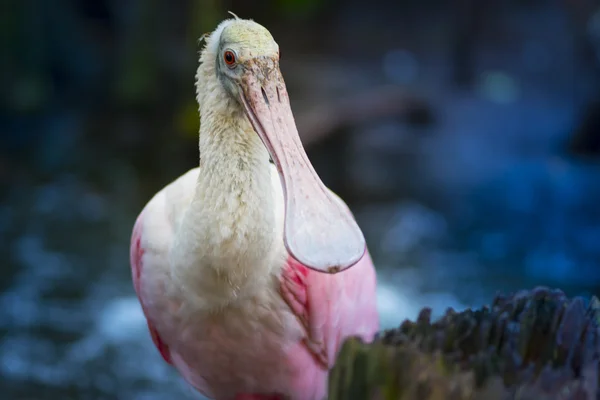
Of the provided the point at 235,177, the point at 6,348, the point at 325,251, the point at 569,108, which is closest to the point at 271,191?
the point at 235,177

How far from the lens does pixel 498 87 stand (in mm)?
10102

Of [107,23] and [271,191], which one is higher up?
[107,23]

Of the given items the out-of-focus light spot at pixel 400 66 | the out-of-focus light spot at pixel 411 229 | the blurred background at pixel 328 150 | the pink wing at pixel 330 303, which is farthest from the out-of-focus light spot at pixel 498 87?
the pink wing at pixel 330 303

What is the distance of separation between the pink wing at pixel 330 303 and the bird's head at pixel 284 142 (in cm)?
44

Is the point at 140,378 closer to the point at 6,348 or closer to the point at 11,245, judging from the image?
the point at 6,348

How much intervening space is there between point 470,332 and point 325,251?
1.79ft

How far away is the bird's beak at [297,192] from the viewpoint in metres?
1.83

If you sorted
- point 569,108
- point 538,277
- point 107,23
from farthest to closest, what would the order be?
point 107,23, point 569,108, point 538,277

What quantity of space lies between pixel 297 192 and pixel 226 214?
1.05 ft

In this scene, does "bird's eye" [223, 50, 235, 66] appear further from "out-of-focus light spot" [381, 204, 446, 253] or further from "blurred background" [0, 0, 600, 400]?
"out-of-focus light spot" [381, 204, 446, 253]

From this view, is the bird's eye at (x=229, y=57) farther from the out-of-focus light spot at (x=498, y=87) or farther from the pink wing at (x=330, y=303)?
the out-of-focus light spot at (x=498, y=87)

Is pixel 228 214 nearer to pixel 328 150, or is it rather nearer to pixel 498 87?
pixel 328 150

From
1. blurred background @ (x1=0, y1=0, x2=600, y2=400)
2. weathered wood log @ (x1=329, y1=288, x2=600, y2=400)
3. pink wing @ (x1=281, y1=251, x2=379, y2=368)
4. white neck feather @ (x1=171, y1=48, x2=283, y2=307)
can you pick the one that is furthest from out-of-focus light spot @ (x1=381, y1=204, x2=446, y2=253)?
weathered wood log @ (x1=329, y1=288, x2=600, y2=400)

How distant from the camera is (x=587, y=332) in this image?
135cm
